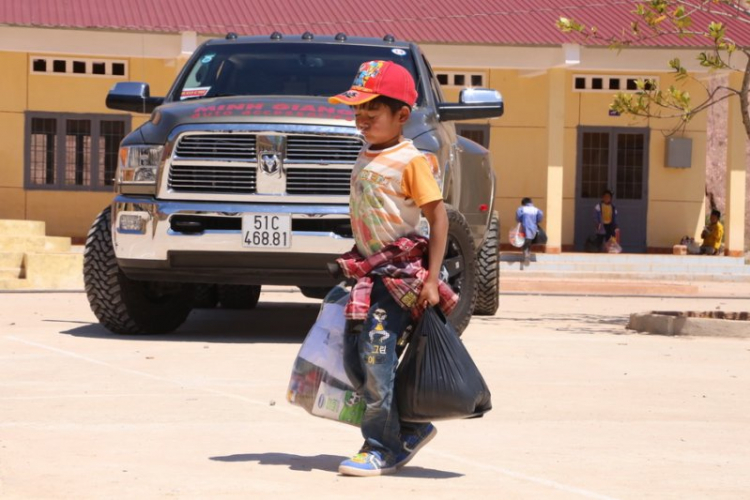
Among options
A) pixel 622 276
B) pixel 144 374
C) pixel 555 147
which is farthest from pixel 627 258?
pixel 144 374

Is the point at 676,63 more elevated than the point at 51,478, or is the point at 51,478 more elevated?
the point at 676,63

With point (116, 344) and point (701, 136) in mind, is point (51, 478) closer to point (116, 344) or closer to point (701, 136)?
point (116, 344)

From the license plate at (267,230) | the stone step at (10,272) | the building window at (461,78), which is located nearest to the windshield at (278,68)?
the license plate at (267,230)

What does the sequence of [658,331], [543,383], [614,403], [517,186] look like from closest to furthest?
[614,403] < [543,383] < [658,331] < [517,186]

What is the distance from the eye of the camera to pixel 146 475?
5.06 meters

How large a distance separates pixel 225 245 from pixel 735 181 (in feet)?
65.3

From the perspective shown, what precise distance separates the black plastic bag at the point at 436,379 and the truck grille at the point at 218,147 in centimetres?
458

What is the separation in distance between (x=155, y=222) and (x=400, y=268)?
467cm

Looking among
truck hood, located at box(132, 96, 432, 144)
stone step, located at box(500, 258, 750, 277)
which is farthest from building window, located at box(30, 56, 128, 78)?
truck hood, located at box(132, 96, 432, 144)

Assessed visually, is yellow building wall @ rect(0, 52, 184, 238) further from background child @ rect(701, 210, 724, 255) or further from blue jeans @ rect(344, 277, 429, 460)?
blue jeans @ rect(344, 277, 429, 460)

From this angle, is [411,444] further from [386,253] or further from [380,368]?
[386,253]

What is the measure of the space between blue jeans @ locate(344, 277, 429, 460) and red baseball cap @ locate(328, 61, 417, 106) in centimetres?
64

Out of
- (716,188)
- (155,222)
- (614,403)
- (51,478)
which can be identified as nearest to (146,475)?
(51,478)

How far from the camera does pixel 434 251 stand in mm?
5227
